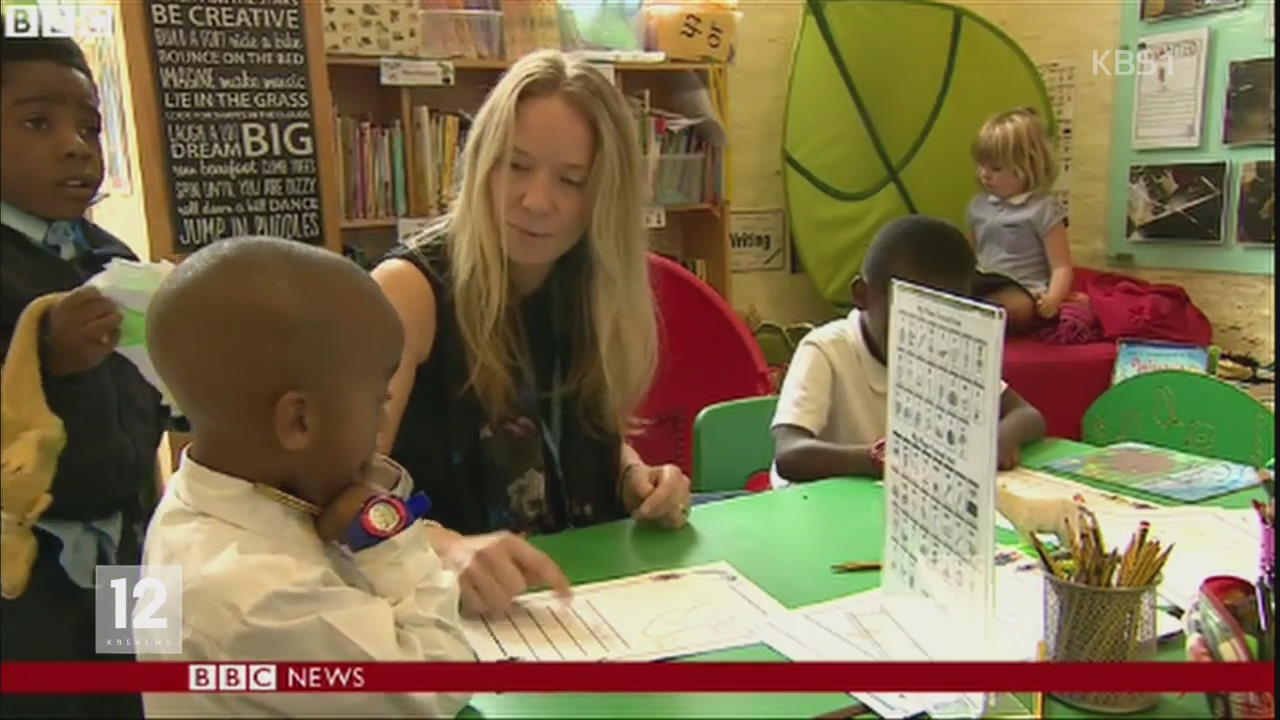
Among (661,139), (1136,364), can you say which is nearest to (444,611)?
(1136,364)

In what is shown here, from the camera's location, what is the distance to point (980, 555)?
521 millimetres

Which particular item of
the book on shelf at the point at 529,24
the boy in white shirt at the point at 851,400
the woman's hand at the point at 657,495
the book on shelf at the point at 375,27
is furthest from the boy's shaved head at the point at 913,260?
the book on shelf at the point at 375,27

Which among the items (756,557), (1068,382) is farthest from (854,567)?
(1068,382)

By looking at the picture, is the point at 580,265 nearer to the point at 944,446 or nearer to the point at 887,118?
the point at 887,118

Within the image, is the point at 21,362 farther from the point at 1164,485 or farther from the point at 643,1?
the point at 643,1

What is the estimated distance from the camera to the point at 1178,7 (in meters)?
0.69

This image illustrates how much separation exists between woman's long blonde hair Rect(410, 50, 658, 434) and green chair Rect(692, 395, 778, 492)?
0.96ft

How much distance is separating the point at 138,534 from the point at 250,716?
0.29ft

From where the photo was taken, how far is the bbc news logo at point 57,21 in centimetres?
35

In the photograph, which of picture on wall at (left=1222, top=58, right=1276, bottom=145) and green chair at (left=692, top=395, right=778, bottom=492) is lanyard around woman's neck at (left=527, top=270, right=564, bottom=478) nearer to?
green chair at (left=692, top=395, right=778, bottom=492)

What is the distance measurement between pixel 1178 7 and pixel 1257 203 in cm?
24

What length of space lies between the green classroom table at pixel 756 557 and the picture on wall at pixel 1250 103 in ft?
0.75

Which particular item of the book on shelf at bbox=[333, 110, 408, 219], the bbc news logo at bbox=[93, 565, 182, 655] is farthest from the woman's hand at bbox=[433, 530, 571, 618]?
the book on shelf at bbox=[333, 110, 408, 219]

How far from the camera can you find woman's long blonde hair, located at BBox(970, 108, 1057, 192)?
29.8 inches
